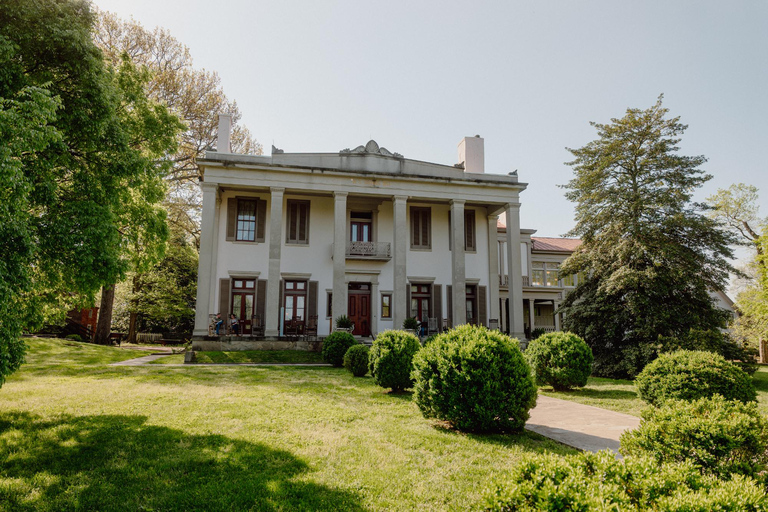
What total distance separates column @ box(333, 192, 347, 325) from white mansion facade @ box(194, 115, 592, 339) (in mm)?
47

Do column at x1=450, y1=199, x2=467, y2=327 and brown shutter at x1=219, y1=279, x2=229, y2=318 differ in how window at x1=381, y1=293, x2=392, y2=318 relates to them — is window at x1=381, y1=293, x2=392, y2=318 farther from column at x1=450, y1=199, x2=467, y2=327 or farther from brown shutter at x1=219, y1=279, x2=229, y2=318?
brown shutter at x1=219, y1=279, x2=229, y2=318

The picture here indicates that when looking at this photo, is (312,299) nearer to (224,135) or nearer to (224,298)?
(224,298)

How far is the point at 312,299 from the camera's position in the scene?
70.9 feet

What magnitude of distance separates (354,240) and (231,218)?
6.17 metres

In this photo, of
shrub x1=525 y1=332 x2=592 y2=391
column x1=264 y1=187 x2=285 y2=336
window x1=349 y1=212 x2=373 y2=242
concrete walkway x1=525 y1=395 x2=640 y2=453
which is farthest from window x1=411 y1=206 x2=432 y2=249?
concrete walkway x1=525 y1=395 x2=640 y2=453

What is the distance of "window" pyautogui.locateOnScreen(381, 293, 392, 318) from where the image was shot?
73.3ft

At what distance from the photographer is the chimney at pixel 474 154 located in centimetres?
2375

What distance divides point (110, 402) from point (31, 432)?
1888mm

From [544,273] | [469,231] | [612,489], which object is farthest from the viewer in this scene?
[544,273]

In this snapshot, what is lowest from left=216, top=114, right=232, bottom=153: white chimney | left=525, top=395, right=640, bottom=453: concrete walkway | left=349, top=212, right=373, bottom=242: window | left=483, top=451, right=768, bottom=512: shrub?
left=525, top=395, right=640, bottom=453: concrete walkway

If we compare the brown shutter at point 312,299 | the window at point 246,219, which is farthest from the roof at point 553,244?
the window at point 246,219

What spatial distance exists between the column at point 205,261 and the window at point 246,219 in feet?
6.84

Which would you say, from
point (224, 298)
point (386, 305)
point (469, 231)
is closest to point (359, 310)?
point (386, 305)

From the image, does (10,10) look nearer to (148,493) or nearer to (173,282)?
(148,493)
